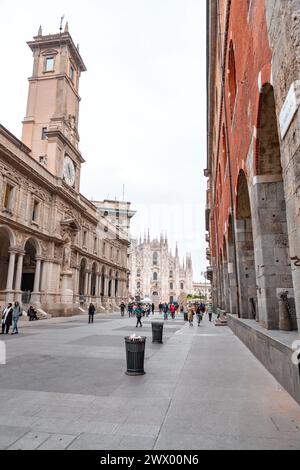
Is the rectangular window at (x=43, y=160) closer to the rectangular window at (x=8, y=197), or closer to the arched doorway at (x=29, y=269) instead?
the arched doorway at (x=29, y=269)

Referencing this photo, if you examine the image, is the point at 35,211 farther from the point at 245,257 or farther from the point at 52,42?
the point at 52,42

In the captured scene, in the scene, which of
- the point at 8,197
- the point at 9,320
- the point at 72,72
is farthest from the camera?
the point at 72,72

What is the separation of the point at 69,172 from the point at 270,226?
32215 mm

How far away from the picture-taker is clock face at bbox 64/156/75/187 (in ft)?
116

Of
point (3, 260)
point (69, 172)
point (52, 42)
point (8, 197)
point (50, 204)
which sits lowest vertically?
point (3, 260)

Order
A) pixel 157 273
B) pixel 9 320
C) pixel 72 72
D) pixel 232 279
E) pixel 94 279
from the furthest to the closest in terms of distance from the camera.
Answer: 1. pixel 157 273
2. pixel 94 279
3. pixel 72 72
4. pixel 232 279
5. pixel 9 320

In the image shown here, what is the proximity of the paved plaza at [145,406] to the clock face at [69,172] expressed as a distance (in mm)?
29077

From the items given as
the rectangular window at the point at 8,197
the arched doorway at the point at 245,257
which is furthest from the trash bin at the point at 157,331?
the rectangular window at the point at 8,197

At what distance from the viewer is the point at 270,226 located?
7.63 meters

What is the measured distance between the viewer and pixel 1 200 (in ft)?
74.8

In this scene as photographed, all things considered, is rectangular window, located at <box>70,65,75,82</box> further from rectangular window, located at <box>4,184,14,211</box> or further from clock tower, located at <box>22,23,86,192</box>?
A: rectangular window, located at <box>4,184,14,211</box>

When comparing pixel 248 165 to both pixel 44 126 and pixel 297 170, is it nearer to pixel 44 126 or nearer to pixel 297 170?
pixel 297 170

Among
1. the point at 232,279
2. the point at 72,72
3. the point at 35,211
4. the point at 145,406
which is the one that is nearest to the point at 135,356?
the point at 145,406
